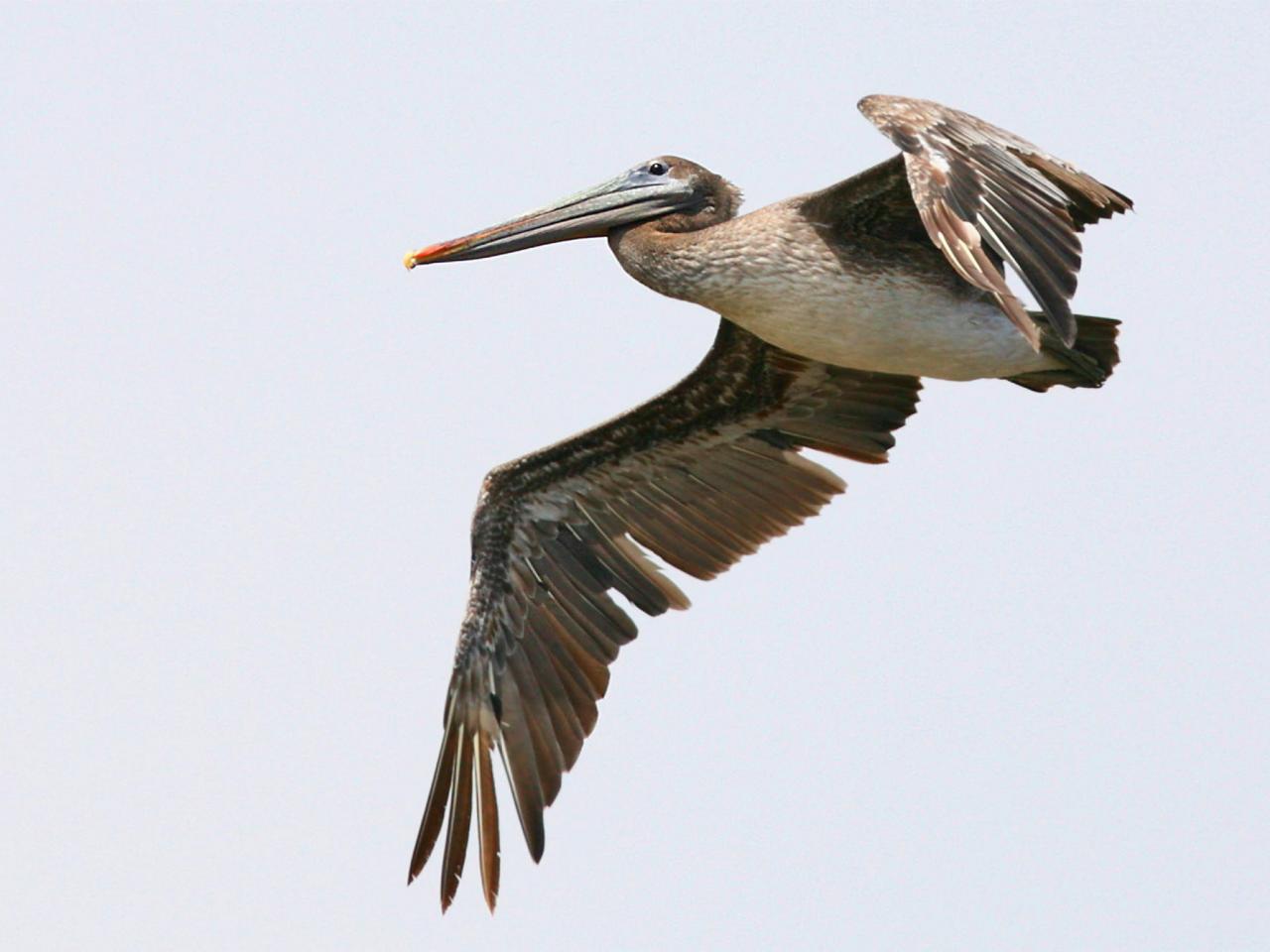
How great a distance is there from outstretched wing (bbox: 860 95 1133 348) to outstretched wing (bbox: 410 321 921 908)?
2387 millimetres

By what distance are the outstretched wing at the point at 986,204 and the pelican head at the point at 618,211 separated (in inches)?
66.3

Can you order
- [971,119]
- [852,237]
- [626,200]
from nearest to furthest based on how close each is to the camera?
[971,119]
[852,237]
[626,200]

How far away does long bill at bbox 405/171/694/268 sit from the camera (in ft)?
38.7

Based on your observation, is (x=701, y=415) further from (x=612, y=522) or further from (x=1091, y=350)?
(x=1091, y=350)

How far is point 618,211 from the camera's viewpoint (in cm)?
1184

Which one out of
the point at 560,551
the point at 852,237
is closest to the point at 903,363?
the point at 852,237

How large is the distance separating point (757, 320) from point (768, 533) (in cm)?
204

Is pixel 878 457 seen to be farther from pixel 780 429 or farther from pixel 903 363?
pixel 903 363

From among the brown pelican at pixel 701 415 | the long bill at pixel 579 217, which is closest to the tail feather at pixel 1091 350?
the brown pelican at pixel 701 415

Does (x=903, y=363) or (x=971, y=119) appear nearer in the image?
(x=971, y=119)

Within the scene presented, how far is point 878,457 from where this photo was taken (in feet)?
40.8

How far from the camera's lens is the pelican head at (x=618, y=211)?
11734mm

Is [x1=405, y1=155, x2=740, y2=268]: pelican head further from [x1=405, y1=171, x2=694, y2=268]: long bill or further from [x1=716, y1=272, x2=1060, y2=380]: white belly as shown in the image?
[x1=716, y1=272, x2=1060, y2=380]: white belly

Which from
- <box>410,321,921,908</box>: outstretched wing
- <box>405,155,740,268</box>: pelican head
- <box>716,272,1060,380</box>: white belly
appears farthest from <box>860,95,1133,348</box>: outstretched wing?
<box>410,321,921,908</box>: outstretched wing
